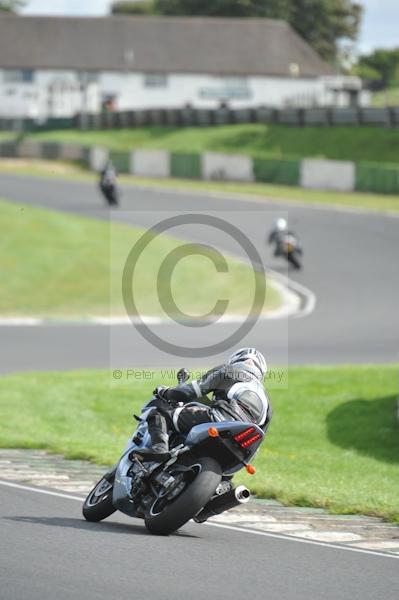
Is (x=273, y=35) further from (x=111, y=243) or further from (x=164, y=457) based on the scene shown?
(x=164, y=457)

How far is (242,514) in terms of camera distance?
34.7 feet

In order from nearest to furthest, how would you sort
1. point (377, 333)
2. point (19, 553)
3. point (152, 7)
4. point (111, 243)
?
point (19, 553) → point (377, 333) → point (111, 243) → point (152, 7)

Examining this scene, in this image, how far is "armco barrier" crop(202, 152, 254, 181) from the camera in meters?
57.6

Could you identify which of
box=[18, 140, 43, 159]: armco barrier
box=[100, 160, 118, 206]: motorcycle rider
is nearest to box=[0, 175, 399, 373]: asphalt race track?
box=[100, 160, 118, 206]: motorcycle rider

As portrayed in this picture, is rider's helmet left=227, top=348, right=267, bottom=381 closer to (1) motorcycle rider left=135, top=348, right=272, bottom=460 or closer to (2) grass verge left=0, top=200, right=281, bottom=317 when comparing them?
(1) motorcycle rider left=135, top=348, right=272, bottom=460

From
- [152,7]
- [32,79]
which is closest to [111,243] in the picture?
[32,79]

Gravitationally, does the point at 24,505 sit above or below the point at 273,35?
below

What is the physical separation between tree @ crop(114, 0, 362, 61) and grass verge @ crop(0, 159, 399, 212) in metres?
47.8

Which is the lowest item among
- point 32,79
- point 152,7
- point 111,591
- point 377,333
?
point 377,333

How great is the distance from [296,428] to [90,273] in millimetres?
19830

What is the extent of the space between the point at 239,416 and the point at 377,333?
1833cm

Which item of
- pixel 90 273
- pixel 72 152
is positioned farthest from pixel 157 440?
pixel 72 152

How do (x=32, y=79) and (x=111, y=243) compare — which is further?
(x=32, y=79)

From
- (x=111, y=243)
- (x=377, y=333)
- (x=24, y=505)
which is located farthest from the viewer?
(x=111, y=243)
